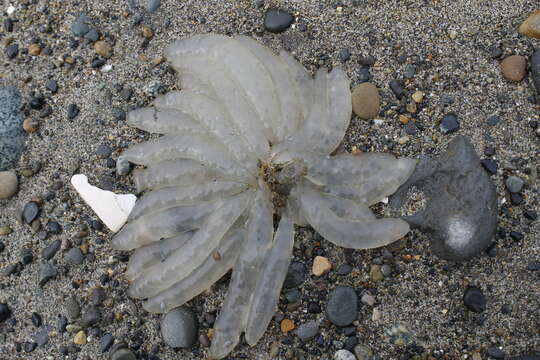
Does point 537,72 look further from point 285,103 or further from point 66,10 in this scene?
point 66,10

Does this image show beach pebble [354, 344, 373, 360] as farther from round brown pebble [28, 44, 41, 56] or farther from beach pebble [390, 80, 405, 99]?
round brown pebble [28, 44, 41, 56]

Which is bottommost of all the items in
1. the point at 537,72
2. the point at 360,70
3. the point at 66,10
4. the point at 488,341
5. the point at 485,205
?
the point at 488,341

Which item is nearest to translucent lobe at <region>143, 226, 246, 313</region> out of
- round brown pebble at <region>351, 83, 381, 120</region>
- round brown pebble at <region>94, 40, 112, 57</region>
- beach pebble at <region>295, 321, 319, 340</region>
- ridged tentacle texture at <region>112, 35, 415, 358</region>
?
ridged tentacle texture at <region>112, 35, 415, 358</region>

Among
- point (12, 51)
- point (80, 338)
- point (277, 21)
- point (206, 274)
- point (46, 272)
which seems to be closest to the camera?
point (206, 274)

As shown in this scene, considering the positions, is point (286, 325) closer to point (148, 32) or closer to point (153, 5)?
point (148, 32)

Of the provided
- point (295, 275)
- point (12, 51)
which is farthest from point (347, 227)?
point (12, 51)

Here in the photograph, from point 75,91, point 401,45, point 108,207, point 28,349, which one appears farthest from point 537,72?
point 28,349

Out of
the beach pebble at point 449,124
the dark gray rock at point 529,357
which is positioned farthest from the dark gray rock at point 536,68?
the dark gray rock at point 529,357
